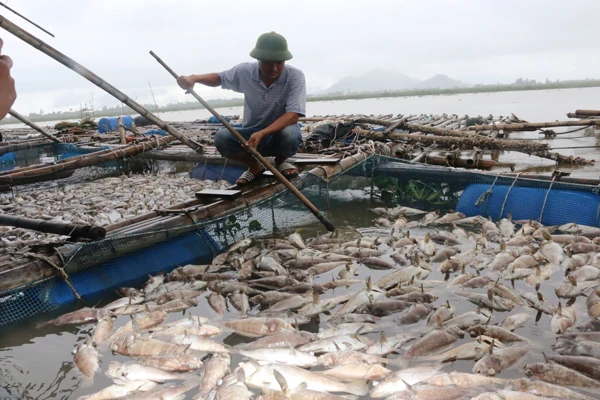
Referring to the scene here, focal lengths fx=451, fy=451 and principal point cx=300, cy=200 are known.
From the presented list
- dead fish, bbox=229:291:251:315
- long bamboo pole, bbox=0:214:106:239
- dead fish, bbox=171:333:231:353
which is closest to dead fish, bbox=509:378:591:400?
dead fish, bbox=171:333:231:353

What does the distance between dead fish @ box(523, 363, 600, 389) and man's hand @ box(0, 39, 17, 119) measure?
3647 mm

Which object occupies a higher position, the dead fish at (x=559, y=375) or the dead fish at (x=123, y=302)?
the dead fish at (x=123, y=302)

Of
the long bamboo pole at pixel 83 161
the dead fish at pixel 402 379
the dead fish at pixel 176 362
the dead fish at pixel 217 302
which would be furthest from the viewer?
the long bamboo pole at pixel 83 161

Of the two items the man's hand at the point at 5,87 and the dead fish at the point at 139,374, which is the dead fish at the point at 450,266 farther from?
the man's hand at the point at 5,87

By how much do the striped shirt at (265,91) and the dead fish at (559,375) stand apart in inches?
175

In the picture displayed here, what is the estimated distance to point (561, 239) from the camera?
5668 mm

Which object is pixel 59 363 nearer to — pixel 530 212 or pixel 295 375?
pixel 295 375

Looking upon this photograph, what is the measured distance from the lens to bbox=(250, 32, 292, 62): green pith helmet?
19.5 ft

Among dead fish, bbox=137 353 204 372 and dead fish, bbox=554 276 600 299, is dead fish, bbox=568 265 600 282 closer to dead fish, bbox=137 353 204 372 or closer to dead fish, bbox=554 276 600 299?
dead fish, bbox=554 276 600 299

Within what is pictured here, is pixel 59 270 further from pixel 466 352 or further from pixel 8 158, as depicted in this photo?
pixel 8 158

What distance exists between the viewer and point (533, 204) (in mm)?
6719

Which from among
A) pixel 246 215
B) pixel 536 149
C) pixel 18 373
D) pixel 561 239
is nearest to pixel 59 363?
pixel 18 373

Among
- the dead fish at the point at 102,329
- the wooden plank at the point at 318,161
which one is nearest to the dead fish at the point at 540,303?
the dead fish at the point at 102,329

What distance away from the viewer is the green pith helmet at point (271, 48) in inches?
234
